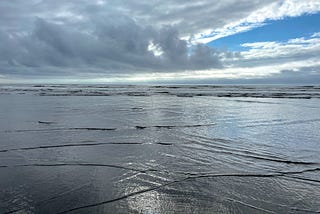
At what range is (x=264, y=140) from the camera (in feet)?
31.9

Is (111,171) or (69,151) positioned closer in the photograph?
(111,171)

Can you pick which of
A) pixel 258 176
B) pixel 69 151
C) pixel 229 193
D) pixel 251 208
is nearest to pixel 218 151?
pixel 258 176

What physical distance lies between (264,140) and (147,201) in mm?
6088

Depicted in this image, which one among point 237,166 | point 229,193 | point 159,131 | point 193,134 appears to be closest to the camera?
point 229,193

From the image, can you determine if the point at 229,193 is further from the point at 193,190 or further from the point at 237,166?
the point at 237,166

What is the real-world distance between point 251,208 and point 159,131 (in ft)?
23.3

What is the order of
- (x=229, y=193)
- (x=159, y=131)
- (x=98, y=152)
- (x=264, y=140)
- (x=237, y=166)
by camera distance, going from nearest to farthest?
(x=229, y=193) < (x=237, y=166) < (x=98, y=152) < (x=264, y=140) < (x=159, y=131)

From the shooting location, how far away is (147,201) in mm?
4855

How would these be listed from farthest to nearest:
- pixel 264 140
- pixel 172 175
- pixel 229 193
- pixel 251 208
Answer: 1. pixel 264 140
2. pixel 172 175
3. pixel 229 193
4. pixel 251 208

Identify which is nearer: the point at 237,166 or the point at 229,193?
the point at 229,193

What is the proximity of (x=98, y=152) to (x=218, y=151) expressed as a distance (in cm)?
330

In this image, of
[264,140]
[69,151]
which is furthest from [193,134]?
[69,151]

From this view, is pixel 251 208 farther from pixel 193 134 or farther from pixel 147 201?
pixel 193 134

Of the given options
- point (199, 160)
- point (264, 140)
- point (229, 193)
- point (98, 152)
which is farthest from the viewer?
point (264, 140)
